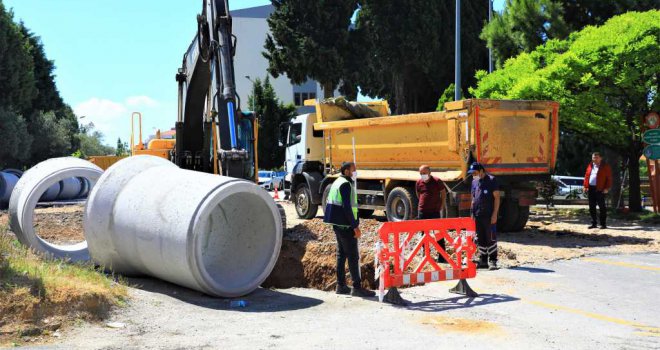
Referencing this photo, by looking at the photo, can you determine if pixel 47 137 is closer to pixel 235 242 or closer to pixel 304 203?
pixel 304 203

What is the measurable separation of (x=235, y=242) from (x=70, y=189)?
2008cm

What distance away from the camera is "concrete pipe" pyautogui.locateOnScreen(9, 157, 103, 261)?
11508 millimetres

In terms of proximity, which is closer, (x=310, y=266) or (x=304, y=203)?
(x=310, y=266)

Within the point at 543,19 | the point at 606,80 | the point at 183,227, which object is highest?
the point at 543,19

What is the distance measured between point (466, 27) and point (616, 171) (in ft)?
56.5

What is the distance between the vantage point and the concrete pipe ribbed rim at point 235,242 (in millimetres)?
8070

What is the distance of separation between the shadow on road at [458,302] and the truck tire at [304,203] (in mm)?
10541

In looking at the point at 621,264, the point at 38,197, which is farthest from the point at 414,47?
the point at 38,197

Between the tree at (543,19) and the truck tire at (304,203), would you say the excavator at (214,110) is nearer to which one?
the truck tire at (304,203)

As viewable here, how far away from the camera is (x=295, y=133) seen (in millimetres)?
20031

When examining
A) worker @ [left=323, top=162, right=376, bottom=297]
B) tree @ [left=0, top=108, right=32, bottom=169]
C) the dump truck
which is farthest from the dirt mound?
tree @ [left=0, top=108, right=32, bottom=169]

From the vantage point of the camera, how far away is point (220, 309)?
7926mm

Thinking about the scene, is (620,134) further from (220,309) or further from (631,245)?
(220,309)

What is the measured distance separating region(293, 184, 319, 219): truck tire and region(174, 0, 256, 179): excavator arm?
14.0 feet
